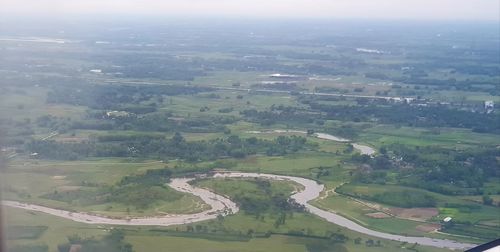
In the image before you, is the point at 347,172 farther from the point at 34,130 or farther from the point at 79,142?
the point at 34,130

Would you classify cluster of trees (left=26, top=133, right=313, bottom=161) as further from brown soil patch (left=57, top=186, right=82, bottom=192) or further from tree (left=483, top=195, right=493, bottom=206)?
tree (left=483, top=195, right=493, bottom=206)

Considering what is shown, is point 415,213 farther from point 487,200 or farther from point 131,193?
point 131,193

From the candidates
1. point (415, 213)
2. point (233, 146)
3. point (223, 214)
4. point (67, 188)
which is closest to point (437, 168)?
point (415, 213)

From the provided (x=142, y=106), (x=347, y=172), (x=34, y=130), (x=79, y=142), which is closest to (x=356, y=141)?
(x=347, y=172)

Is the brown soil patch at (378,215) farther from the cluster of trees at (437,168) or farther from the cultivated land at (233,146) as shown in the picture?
the cluster of trees at (437,168)

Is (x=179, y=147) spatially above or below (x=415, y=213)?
above

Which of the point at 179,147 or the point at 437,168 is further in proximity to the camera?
the point at 179,147

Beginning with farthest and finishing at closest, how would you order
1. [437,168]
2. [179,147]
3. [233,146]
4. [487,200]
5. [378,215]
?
[233,146] < [179,147] < [437,168] < [487,200] < [378,215]
